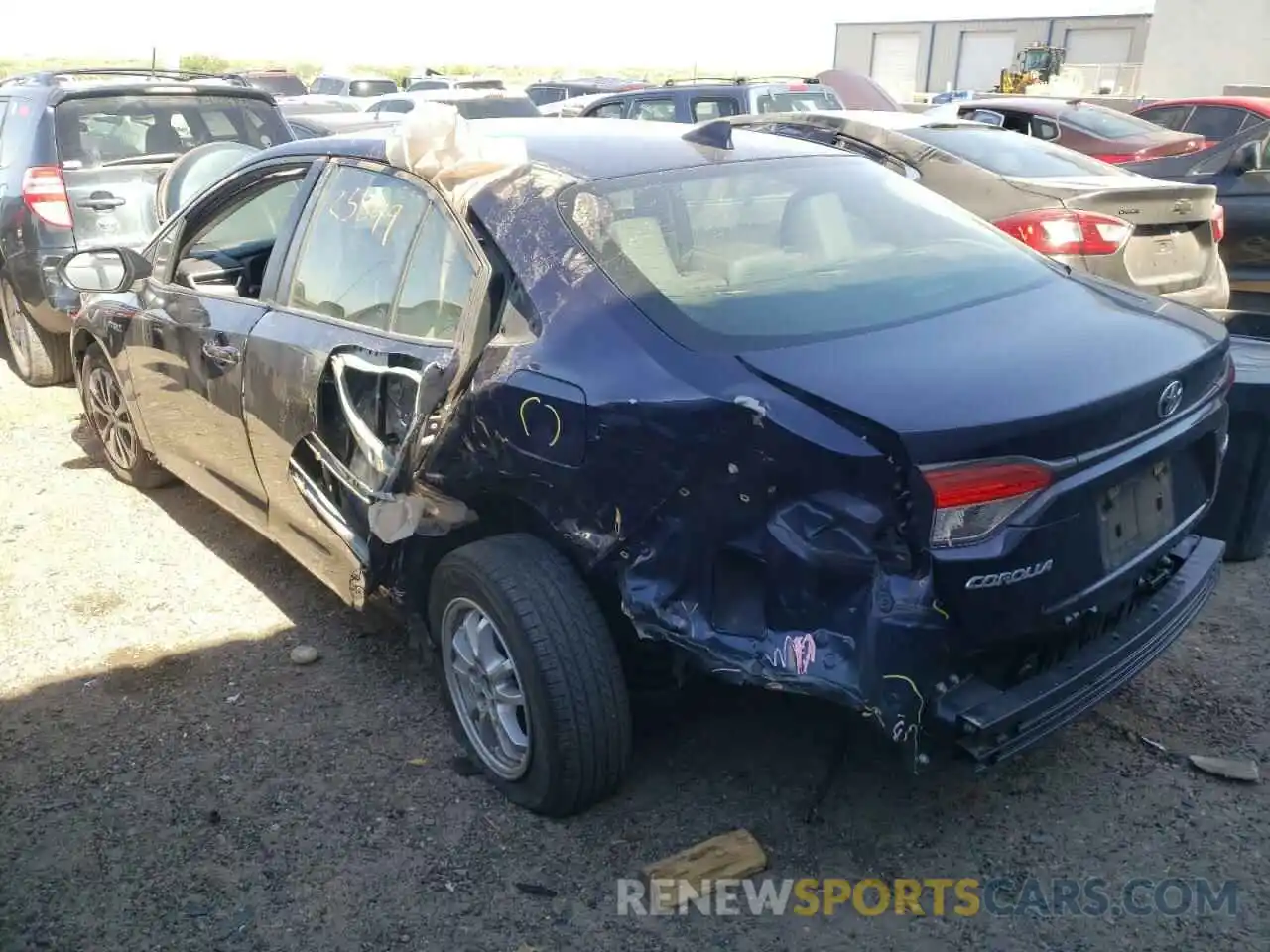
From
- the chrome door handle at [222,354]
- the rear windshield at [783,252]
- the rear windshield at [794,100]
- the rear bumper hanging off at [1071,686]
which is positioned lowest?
the rear bumper hanging off at [1071,686]

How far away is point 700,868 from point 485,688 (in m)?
0.75

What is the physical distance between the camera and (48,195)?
6629 millimetres

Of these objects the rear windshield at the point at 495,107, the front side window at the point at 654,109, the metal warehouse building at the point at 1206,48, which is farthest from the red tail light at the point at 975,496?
the metal warehouse building at the point at 1206,48

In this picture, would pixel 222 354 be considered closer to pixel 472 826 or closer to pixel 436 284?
pixel 436 284

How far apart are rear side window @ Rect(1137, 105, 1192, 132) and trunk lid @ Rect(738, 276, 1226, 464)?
38.6ft

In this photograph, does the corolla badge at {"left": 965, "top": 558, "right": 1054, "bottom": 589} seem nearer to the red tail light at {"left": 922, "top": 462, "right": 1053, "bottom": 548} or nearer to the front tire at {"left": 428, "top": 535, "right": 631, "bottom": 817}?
the red tail light at {"left": 922, "top": 462, "right": 1053, "bottom": 548}

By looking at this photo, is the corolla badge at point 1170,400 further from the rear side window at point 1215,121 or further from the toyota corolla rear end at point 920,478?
the rear side window at point 1215,121

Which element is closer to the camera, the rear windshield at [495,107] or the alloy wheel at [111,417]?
the alloy wheel at [111,417]

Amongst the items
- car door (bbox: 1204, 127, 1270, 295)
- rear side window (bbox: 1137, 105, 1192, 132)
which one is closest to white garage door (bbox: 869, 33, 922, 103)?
rear side window (bbox: 1137, 105, 1192, 132)

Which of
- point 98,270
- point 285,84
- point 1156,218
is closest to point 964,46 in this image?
point 285,84

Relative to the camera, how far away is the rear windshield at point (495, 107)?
46.3 ft

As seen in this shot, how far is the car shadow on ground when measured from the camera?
2.65 m

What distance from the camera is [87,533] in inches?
196

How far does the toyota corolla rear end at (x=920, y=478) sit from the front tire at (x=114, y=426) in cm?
309
